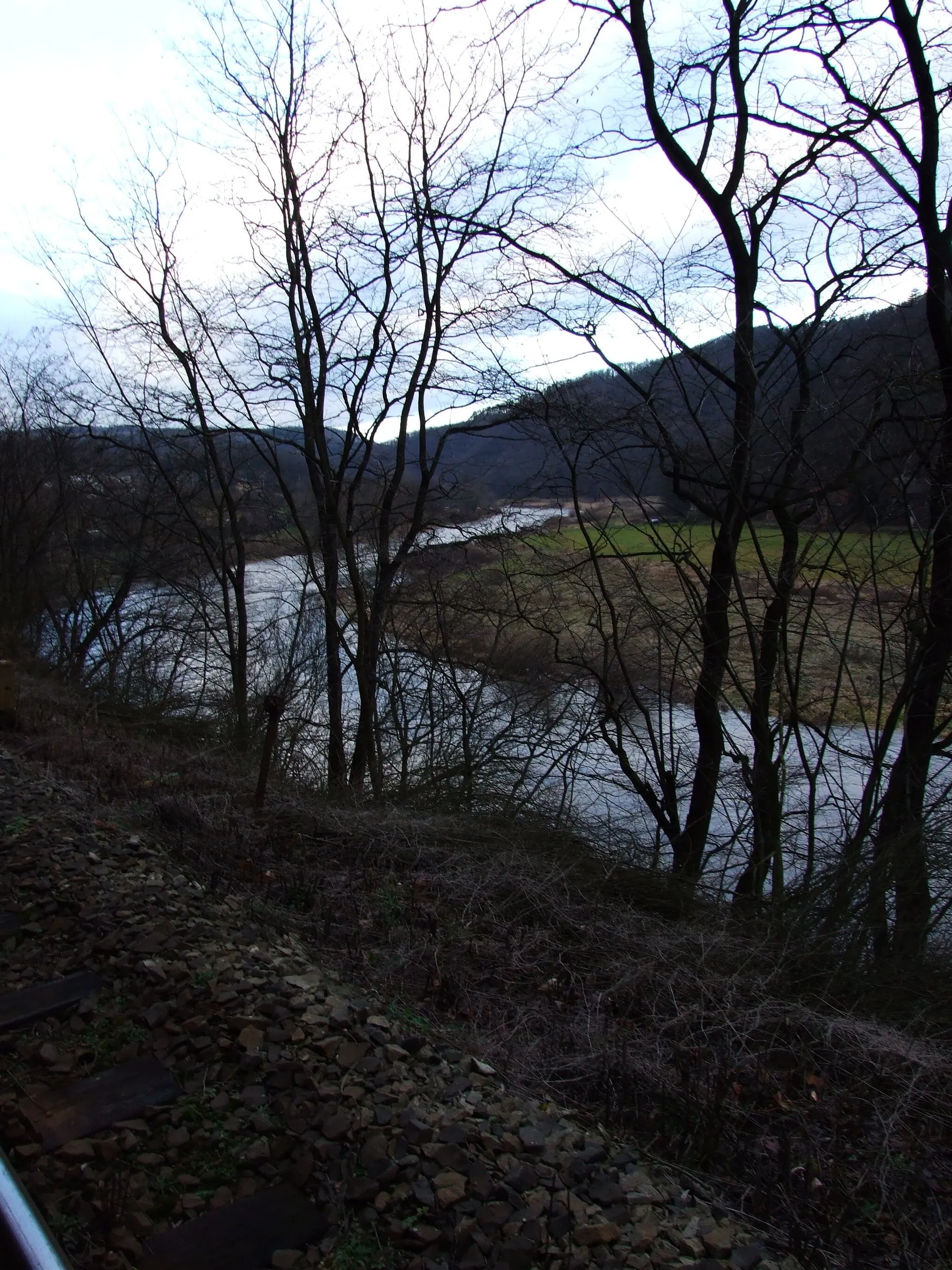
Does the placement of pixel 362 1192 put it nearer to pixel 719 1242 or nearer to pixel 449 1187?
pixel 449 1187

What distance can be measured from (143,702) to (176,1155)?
14.9 m

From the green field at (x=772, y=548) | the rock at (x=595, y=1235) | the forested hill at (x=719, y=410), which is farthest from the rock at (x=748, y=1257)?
the forested hill at (x=719, y=410)

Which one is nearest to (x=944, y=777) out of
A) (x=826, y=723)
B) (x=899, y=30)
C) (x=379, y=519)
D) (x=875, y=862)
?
(x=826, y=723)

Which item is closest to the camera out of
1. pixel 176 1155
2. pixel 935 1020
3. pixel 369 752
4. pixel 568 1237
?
pixel 568 1237

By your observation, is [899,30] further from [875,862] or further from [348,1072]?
[348,1072]

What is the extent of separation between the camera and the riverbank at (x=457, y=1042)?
2.50 meters

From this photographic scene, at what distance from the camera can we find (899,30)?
7.55 metres

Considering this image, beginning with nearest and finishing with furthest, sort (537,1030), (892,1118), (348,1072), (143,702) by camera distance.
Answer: (348,1072) → (892,1118) → (537,1030) → (143,702)

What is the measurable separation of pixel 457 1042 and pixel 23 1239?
7.48 ft

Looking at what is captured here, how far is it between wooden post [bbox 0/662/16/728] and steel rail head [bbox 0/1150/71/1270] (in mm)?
7895

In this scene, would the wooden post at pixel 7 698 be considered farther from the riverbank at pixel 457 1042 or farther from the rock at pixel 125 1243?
the rock at pixel 125 1243

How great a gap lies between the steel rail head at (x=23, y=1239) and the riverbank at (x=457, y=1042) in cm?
84

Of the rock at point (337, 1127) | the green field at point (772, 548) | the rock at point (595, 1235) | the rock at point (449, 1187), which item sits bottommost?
the rock at point (595, 1235)

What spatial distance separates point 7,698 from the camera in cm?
846
